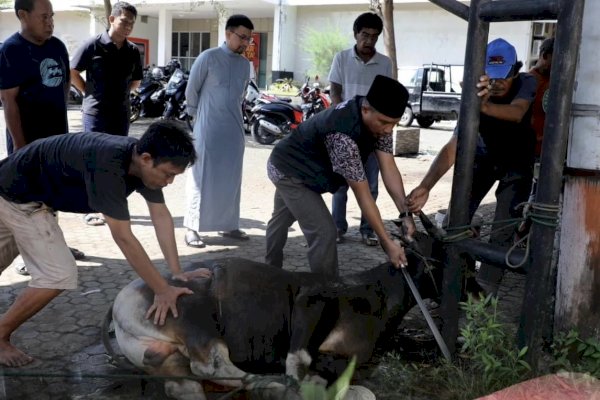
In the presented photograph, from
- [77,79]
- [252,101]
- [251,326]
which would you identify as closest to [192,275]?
[251,326]

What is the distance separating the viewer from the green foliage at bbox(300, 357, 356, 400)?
9.01 feet

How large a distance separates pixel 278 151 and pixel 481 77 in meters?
1.34

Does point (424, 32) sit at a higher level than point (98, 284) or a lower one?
higher

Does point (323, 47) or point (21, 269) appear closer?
point (21, 269)

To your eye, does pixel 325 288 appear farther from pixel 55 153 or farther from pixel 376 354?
pixel 55 153

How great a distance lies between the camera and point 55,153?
329 centimetres

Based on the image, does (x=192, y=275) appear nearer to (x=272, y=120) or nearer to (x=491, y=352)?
(x=491, y=352)

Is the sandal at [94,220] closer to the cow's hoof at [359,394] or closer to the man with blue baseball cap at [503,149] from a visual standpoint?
the man with blue baseball cap at [503,149]

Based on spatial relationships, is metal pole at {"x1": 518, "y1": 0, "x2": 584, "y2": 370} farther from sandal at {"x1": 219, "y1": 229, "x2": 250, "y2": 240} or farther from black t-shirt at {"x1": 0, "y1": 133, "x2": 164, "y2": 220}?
sandal at {"x1": 219, "y1": 229, "x2": 250, "y2": 240}

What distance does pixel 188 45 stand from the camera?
3219cm

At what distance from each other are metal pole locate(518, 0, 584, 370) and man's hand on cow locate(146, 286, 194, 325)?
1.65m

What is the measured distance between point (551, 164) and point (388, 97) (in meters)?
0.87

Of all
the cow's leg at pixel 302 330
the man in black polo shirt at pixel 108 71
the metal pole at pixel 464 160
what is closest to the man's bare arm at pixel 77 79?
the man in black polo shirt at pixel 108 71

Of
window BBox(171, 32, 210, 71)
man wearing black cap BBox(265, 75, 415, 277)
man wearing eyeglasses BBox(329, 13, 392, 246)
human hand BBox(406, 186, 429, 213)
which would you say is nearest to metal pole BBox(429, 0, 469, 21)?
man wearing black cap BBox(265, 75, 415, 277)
